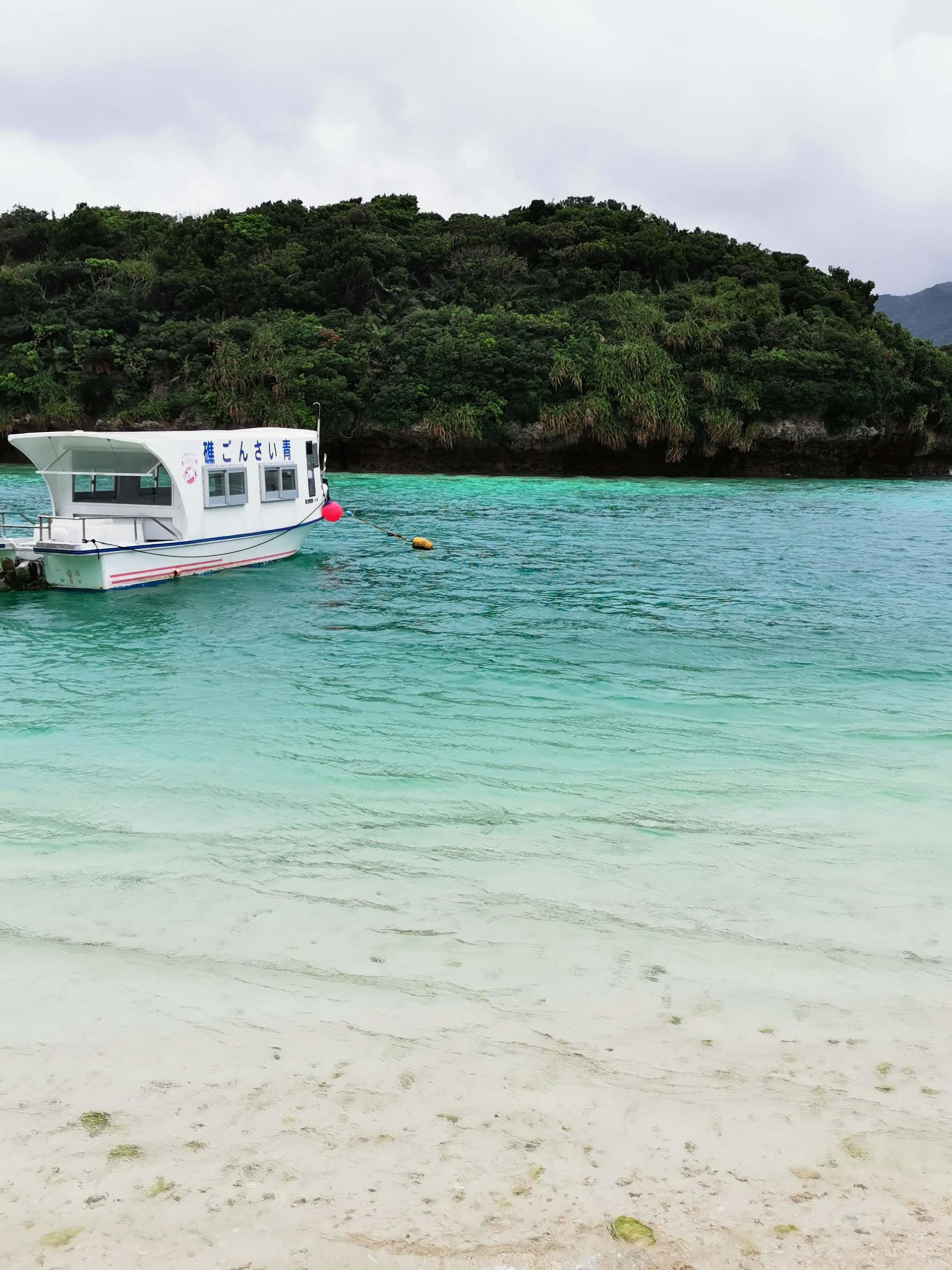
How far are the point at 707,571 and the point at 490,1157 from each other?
2027cm

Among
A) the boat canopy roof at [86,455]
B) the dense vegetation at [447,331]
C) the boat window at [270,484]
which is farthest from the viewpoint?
the dense vegetation at [447,331]

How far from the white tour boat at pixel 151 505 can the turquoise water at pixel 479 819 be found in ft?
4.94

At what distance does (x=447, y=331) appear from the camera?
5953 cm

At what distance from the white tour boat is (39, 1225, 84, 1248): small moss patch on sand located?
17.3 meters

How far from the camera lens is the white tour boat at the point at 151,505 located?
64.0 feet

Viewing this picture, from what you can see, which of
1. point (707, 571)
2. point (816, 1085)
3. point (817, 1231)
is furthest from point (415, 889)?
point (707, 571)

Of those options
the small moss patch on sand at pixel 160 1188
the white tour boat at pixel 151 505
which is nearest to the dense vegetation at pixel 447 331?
the white tour boat at pixel 151 505

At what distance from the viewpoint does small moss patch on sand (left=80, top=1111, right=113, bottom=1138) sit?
389cm

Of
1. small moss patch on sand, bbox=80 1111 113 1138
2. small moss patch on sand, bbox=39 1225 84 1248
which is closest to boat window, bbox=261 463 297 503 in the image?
small moss patch on sand, bbox=80 1111 113 1138

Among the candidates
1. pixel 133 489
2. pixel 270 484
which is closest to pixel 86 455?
pixel 133 489

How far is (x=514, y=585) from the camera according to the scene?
67.5 ft

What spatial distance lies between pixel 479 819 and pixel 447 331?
55716 millimetres

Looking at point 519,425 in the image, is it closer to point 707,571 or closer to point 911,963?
point 707,571

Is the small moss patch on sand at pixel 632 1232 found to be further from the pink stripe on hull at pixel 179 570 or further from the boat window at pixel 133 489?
the boat window at pixel 133 489
